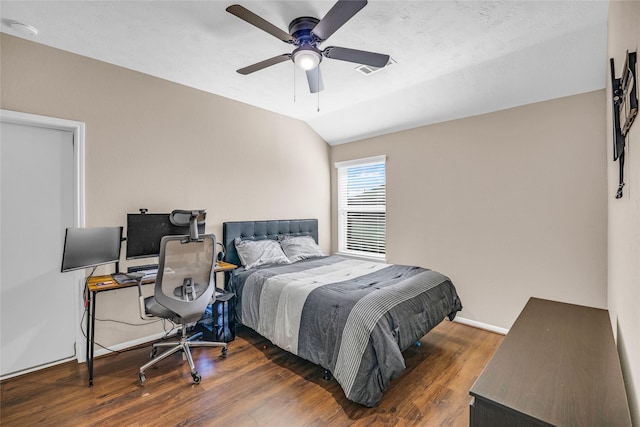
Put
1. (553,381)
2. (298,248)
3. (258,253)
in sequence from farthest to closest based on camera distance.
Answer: (298,248)
(258,253)
(553,381)

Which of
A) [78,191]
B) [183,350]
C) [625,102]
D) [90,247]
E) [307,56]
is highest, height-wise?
[307,56]

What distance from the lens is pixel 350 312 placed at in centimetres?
216

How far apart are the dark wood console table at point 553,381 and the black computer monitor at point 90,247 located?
2760mm

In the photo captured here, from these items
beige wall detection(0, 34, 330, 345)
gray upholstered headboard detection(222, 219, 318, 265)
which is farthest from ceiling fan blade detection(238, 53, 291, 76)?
gray upholstered headboard detection(222, 219, 318, 265)

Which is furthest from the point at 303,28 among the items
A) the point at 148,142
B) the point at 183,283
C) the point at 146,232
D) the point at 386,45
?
the point at 146,232

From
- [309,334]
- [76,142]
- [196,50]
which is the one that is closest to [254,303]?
[309,334]

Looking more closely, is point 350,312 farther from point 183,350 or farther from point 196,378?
point 183,350

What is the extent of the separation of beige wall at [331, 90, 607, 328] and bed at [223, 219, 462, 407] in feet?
2.49

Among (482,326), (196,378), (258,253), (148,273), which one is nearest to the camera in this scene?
(196,378)

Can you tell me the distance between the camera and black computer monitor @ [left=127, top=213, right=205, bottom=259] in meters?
2.81

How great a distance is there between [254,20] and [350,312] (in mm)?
2028

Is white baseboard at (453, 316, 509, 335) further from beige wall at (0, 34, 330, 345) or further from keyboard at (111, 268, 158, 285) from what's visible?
keyboard at (111, 268, 158, 285)

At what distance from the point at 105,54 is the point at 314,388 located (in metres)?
3.40

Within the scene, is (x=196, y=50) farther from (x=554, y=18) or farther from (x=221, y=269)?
(x=554, y=18)
